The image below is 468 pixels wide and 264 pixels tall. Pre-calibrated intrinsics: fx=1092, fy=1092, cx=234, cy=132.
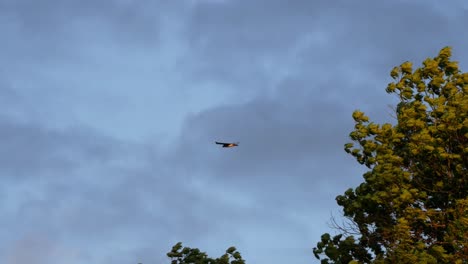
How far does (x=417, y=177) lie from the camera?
1580 inches

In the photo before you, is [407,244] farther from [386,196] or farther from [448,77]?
[448,77]

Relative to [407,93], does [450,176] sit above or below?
below

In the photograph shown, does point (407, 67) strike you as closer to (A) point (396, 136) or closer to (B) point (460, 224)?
(A) point (396, 136)

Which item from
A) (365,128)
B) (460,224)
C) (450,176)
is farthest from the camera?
(365,128)

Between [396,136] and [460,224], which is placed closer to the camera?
[460,224]

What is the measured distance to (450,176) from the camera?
129 feet

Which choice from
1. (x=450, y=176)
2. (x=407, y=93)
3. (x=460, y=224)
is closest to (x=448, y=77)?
(x=407, y=93)

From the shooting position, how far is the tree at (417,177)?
124ft

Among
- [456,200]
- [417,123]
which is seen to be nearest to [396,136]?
[417,123]

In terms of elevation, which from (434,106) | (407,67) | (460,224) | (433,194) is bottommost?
(460,224)

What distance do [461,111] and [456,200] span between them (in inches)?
136

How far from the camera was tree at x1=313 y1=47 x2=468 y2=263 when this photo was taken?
124 ft

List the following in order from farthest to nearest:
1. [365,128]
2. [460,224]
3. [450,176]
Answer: [365,128] → [450,176] → [460,224]

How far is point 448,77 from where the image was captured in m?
41.8
